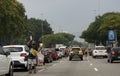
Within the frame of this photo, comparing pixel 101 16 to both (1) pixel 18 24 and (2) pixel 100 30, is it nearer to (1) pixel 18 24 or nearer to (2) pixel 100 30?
(2) pixel 100 30

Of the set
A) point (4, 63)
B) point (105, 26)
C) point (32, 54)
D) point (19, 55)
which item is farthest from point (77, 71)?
point (105, 26)

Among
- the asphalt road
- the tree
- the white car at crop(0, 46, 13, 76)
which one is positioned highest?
the tree

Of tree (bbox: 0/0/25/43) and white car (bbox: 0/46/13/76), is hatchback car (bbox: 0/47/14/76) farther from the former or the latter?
tree (bbox: 0/0/25/43)

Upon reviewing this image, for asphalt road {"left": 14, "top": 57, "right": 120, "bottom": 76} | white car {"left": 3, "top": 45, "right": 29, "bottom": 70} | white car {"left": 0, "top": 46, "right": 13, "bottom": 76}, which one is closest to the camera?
white car {"left": 0, "top": 46, "right": 13, "bottom": 76}

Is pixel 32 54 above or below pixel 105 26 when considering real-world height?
below

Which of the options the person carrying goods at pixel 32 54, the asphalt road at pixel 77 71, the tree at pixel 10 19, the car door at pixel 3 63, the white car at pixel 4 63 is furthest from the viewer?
the tree at pixel 10 19

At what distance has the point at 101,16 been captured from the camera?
127938 mm

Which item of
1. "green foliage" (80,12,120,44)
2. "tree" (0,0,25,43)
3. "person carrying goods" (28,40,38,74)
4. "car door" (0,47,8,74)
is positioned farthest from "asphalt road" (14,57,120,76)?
"green foliage" (80,12,120,44)

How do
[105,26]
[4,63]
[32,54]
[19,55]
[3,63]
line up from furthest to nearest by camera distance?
[105,26], [19,55], [32,54], [4,63], [3,63]

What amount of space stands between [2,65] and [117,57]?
23.1 meters

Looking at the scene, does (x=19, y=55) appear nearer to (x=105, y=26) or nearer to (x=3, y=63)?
(x=3, y=63)

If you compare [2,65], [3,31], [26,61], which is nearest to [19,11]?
[3,31]

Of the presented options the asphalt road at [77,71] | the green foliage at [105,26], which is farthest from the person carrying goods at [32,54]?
the green foliage at [105,26]

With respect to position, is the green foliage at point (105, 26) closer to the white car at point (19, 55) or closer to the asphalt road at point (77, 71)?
the asphalt road at point (77, 71)
